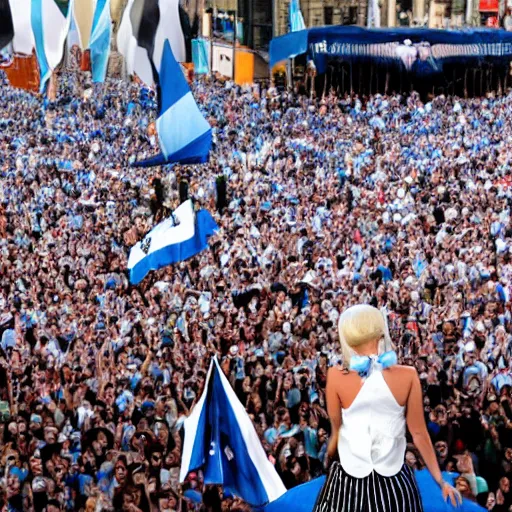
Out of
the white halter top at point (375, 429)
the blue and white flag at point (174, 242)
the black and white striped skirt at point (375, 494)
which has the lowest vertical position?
the blue and white flag at point (174, 242)

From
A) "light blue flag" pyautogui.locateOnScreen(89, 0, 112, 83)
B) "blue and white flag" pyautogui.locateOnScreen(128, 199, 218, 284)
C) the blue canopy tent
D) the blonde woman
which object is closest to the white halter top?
the blonde woman

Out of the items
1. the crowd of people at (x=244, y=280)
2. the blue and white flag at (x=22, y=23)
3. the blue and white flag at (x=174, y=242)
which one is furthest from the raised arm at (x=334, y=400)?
the blue and white flag at (x=22, y=23)

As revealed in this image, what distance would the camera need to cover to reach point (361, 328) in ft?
9.16

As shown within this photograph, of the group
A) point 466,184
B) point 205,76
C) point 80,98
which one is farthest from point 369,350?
point 205,76

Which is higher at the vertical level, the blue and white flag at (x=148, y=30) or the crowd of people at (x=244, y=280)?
the blue and white flag at (x=148, y=30)

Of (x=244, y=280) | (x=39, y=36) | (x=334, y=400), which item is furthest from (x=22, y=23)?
(x=334, y=400)

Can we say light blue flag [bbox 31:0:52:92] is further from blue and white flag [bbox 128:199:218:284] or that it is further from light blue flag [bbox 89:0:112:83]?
blue and white flag [bbox 128:199:218:284]

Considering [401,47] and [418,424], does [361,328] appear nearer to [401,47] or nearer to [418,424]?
[418,424]

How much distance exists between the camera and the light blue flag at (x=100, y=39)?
15687mm

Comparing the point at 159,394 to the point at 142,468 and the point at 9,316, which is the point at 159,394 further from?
the point at 9,316

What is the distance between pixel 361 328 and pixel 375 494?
42 cm

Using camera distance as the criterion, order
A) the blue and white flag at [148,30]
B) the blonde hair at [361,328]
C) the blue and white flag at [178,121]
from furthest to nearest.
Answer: the blue and white flag at [148,30], the blue and white flag at [178,121], the blonde hair at [361,328]

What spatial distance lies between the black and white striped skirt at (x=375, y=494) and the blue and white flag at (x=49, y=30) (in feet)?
40.4

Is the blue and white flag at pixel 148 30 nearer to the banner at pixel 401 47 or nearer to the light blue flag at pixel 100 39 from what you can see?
the light blue flag at pixel 100 39
